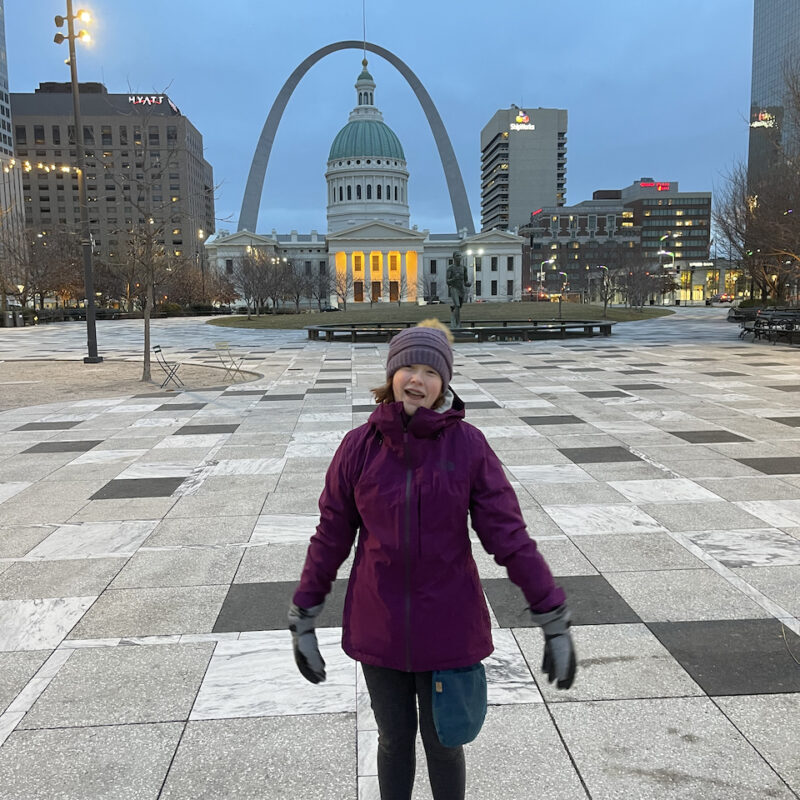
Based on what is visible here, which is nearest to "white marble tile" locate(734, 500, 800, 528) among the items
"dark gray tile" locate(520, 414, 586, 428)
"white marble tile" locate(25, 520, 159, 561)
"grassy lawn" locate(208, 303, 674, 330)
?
"dark gray tile" locate(520, 414, 586, 428)

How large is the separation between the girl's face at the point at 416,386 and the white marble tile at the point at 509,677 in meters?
1.94

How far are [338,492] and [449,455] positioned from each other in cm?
43

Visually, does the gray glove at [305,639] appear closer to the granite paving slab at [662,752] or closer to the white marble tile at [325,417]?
the granite paving slab at [662,752]

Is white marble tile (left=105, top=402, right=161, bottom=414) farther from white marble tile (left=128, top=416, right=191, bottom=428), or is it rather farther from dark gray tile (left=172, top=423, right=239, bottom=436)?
dark gray tile (left=172, top=423, right=239, bottom=436)

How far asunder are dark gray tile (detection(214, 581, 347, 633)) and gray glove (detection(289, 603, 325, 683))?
1.72m

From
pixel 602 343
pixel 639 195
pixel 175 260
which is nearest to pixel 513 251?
pixel 639 195

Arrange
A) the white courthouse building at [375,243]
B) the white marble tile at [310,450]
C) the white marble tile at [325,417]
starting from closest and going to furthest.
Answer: the white marble tile at [310,450]
the white marble tile at [325,417]
the white courthouse building at [375,243]

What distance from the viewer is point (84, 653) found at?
4.14 m

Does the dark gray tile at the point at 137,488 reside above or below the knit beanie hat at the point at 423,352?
below

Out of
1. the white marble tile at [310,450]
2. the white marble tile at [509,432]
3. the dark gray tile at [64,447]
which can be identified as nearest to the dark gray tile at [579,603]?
the white marble tile at [310,450]

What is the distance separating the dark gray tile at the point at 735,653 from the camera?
12.0 ft

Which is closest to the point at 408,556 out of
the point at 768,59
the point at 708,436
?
the point at 708,436

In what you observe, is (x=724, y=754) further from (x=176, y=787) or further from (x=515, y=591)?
(x=176, y=787)

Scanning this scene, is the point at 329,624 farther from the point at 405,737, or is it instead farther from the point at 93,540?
the point at 93,540
